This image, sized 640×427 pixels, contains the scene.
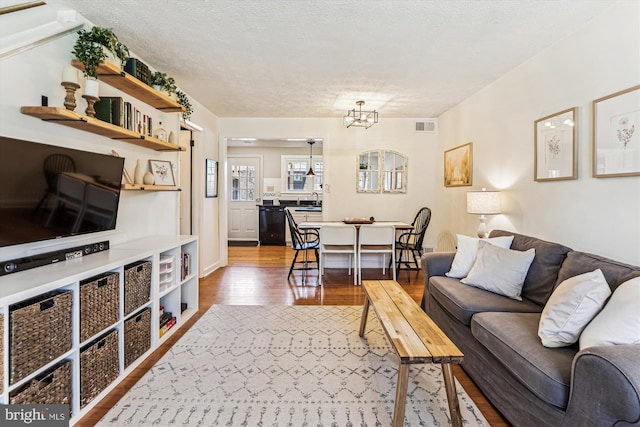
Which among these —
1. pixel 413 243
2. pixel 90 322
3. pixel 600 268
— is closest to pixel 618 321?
pixel 600 268

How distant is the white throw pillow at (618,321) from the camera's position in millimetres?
1328

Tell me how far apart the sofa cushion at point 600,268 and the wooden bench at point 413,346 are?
3.16ft

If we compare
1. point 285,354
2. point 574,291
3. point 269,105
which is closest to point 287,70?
point 269,105

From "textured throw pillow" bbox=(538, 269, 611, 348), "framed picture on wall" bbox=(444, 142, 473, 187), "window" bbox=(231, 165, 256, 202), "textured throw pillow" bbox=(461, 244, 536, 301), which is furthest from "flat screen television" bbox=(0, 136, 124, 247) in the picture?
"window" bbox=(231, 165, 256, 202)

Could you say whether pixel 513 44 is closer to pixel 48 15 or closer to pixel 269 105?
pixel 269 105

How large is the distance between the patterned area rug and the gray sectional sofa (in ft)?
0.87

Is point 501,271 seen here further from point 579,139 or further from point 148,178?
point 148,178

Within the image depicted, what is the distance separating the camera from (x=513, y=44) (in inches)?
104

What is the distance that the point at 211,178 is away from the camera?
4914 mm

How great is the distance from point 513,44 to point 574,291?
2.11 metres

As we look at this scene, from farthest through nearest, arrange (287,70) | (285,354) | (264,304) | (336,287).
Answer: (336,287)
(264,304)
(287,70)
(285,354)

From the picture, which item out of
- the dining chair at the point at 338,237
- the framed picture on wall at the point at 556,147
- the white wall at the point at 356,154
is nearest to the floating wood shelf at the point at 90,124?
the dining chair at the point at 338,237

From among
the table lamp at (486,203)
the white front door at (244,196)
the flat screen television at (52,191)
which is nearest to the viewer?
the flat screen television at (52,191)

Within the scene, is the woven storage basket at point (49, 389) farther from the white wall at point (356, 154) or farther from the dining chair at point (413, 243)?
the white wall at point (356, 154)
